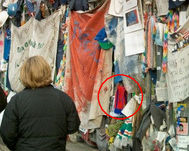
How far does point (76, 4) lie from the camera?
6965 mm

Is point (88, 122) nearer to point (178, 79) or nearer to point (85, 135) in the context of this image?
point (85, 135)

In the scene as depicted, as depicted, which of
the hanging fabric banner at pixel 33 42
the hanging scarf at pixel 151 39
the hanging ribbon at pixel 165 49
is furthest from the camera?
the hanging fabric banner at pixel 33 42

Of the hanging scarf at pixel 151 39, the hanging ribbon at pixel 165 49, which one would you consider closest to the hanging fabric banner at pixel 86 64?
the hanging scarf at pixel 151 39

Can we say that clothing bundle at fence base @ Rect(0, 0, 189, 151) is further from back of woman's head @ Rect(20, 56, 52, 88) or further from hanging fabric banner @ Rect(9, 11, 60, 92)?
back of woman's head @ Rect(20, 56, 52, 88)

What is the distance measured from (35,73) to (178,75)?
2065 millimetres

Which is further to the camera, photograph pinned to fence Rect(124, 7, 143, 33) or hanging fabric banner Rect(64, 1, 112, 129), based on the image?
hanging fabric banner Rect(64, 1, 112, 129)

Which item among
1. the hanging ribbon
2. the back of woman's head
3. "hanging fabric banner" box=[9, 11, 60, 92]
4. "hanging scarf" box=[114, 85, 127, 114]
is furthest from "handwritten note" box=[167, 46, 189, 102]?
"hanging fabric banner" box=[9, 11, 60, 92]

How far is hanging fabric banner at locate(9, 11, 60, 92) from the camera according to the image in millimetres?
8078

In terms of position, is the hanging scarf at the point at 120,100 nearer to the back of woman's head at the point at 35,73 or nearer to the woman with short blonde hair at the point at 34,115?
the woman with short blonde hair at the point at 34,115

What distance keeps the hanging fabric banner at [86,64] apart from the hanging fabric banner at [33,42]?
973 mm

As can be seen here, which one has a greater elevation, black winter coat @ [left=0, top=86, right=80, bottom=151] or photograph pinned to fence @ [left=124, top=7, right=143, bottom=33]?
photograph pinned to fence @ [left=124, top=7, right=143, bottom=33]

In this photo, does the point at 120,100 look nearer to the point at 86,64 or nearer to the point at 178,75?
the point at 86,64

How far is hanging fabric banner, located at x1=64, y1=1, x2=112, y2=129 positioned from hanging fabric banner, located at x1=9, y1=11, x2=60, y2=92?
973 mm

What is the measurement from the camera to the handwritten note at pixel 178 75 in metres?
4.17
